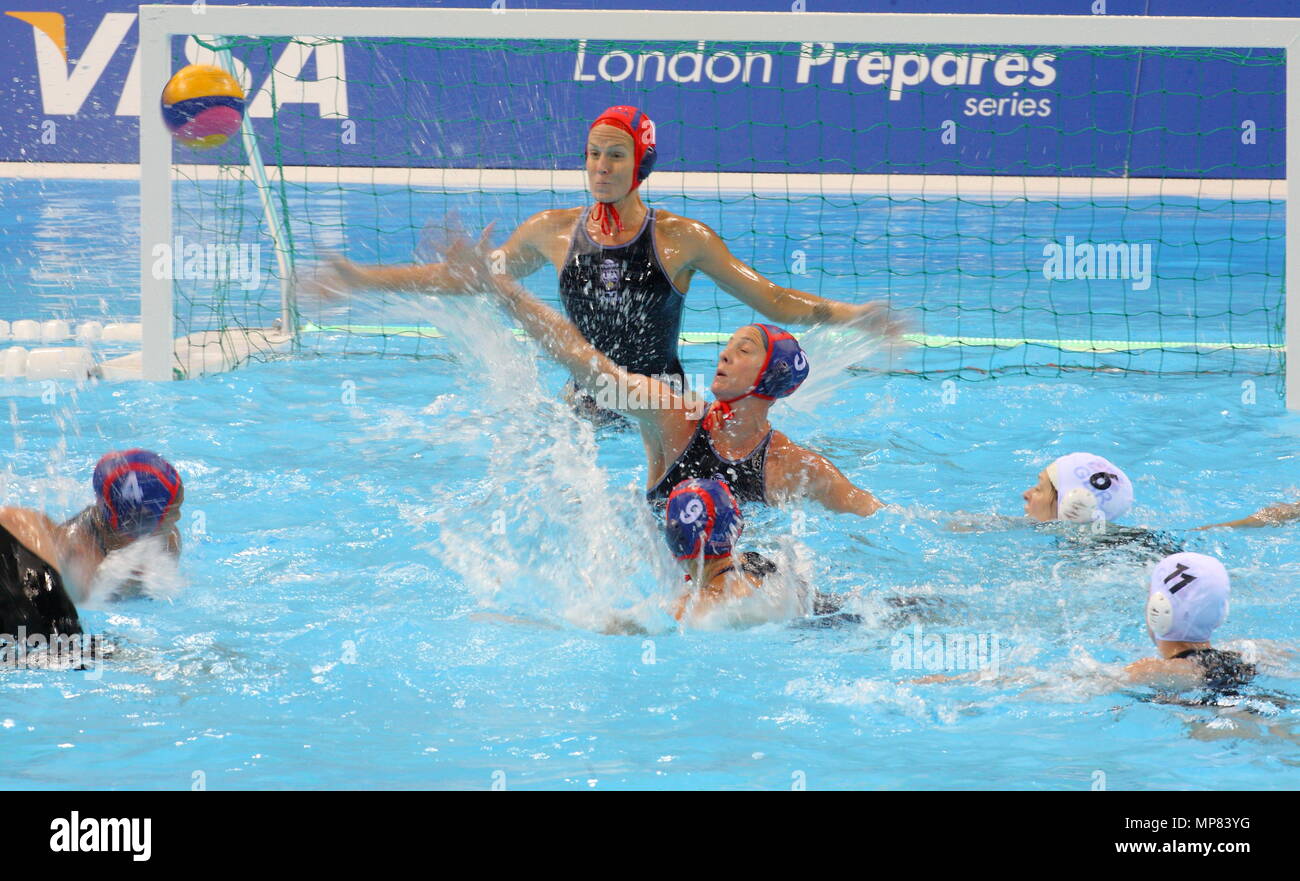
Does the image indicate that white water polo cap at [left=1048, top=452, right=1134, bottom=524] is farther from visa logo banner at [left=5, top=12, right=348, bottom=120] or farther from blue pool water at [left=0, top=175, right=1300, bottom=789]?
visa logo banner at [left=5, top=12, right=348, bottom=120]

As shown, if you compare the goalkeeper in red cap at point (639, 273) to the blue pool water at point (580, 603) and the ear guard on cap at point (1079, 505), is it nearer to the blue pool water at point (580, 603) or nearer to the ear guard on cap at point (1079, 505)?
the blue pool water at point (580, 603)

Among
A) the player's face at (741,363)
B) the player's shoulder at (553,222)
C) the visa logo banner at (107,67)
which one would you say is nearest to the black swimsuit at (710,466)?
the player's face at (741,363)

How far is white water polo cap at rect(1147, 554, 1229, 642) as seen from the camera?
11.7 ft

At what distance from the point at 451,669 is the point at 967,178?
12.0 metres

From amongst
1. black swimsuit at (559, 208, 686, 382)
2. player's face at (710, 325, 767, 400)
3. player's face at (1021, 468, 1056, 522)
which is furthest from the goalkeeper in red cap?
player's face at (710, 325, 767, 400)

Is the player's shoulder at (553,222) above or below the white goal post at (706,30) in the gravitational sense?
below

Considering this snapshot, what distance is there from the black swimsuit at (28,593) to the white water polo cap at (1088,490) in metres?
3.15

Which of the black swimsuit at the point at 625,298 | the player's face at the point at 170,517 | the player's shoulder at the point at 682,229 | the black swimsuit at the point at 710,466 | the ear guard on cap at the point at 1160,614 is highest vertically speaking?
the player's shoulder at the point at 682,229

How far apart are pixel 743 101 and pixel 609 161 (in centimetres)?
992

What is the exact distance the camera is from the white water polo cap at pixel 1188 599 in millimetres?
3559

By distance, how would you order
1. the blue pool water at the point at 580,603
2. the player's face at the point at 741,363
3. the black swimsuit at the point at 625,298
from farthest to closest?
the black swimsuit at the point at 625,298 → the player's face at the point at 741,363 → the blue pool water at the point at 580,603

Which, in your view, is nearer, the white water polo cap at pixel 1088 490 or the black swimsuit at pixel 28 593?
the black swimsuit at pixel 28 593

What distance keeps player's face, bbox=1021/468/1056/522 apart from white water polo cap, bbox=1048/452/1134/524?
43mm

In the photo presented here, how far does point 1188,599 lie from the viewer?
356 centimetres
